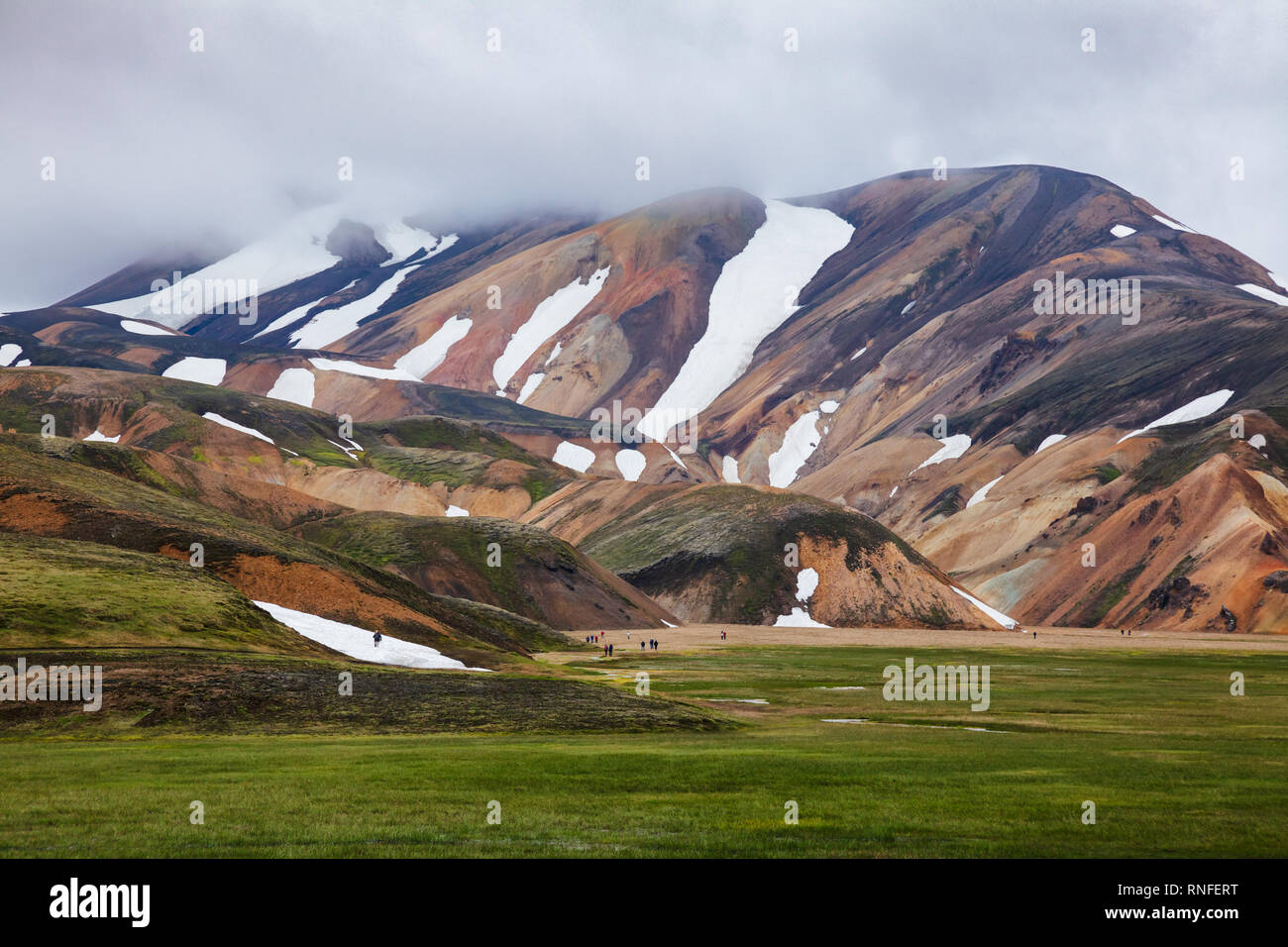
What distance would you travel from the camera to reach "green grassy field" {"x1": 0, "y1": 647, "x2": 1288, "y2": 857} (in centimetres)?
1881

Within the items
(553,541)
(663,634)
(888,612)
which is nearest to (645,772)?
(663,634)

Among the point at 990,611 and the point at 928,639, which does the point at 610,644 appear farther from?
the point at 990,611

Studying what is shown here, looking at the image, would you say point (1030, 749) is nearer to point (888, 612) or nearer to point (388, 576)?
point (388, 576)

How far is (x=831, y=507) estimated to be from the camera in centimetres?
14975

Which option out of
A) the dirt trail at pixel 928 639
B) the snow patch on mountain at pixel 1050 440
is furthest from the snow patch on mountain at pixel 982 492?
the dirt trail at pixel 928 639

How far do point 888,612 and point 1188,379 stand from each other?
253ft

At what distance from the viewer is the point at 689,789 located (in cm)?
2547

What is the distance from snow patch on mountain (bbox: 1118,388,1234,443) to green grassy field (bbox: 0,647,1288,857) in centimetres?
13458

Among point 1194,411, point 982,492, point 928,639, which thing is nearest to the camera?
point 928,639

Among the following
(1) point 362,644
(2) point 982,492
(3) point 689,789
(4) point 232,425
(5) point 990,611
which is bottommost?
(3) point 689,789

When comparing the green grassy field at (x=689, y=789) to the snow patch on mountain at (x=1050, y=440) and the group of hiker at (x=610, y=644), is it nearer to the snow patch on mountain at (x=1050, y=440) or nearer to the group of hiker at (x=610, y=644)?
the group of hiker at (x=610, y=644)

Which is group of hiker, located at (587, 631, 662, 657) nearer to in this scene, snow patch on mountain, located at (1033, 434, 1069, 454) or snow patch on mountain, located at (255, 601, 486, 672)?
snow patch on mountain, located at (255, 601, 486, 672)

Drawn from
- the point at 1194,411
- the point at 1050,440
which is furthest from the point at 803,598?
the point at 1194,411

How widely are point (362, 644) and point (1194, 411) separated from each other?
14237cm
